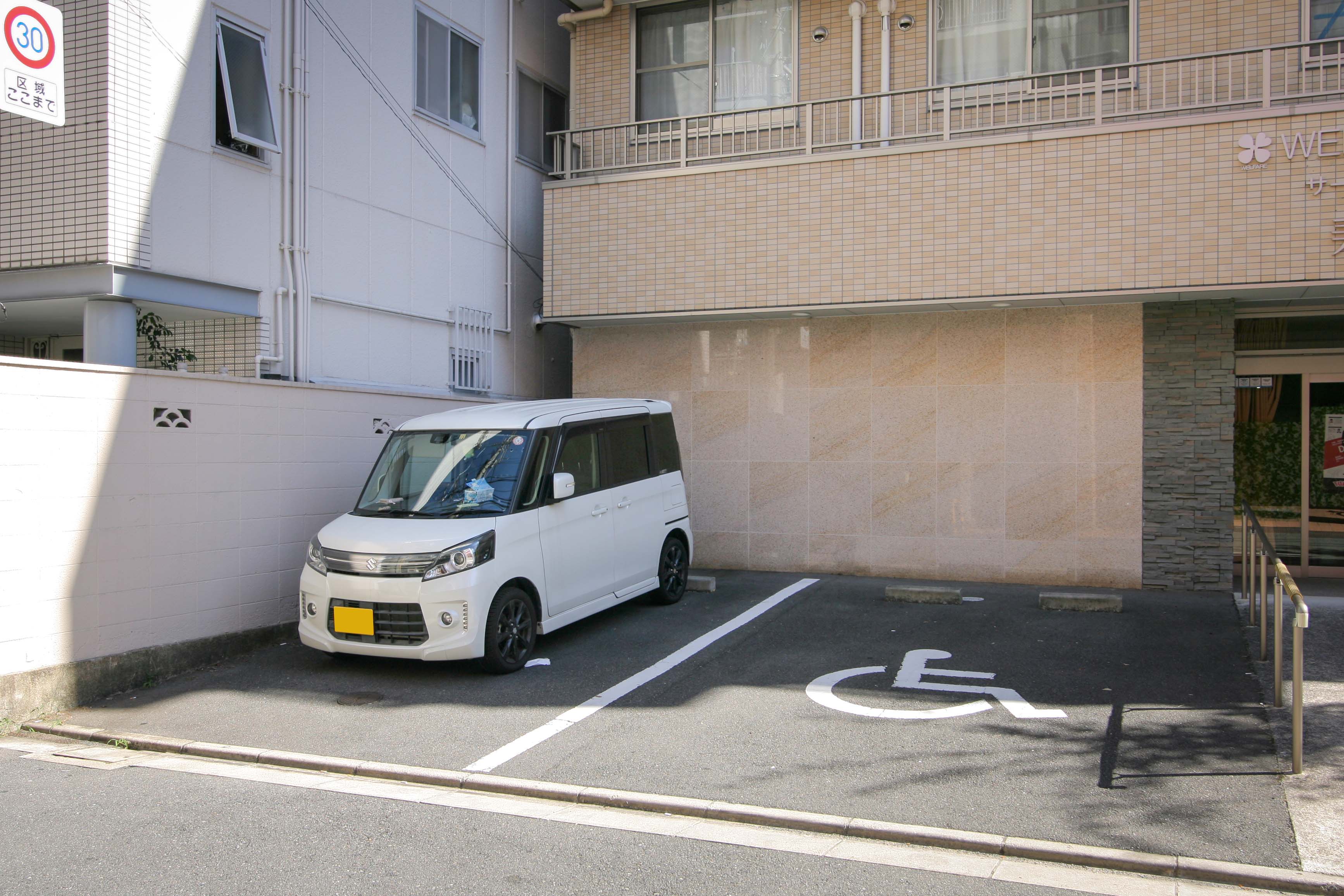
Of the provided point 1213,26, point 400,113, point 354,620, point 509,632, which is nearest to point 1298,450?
point 1213,26

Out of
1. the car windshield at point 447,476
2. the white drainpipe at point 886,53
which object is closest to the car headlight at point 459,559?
the car windshield at point 447,476

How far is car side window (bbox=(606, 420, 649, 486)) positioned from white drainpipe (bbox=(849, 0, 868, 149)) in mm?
4375

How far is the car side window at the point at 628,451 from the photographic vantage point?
30.7ft

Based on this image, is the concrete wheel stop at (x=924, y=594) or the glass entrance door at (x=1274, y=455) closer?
the concrete wheel stop at (x=924, y=594)

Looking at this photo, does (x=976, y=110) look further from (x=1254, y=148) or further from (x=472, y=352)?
(x=472, y=352)

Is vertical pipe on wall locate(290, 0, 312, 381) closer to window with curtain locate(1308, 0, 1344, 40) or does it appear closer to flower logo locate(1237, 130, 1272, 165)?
flower logo locate(1237, 130, 1272, 165)

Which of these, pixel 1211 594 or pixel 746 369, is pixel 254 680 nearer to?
pixel 746 369

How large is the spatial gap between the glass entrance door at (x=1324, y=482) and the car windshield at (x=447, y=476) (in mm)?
8656

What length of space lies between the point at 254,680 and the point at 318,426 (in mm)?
2511

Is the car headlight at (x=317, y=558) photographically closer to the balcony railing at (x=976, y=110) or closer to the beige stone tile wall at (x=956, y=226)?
the beige stone tile wall at (x=956, y=226)

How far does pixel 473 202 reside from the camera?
12.4 metres

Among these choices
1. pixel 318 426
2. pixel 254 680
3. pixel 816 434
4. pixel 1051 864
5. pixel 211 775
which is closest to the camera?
pixel 1051 864

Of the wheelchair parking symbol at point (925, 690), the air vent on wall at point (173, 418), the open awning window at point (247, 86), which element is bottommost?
the wheelchair parking symbol at point (925, 690)

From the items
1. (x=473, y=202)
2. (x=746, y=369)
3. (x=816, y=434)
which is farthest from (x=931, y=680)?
(x=473, y=202)
